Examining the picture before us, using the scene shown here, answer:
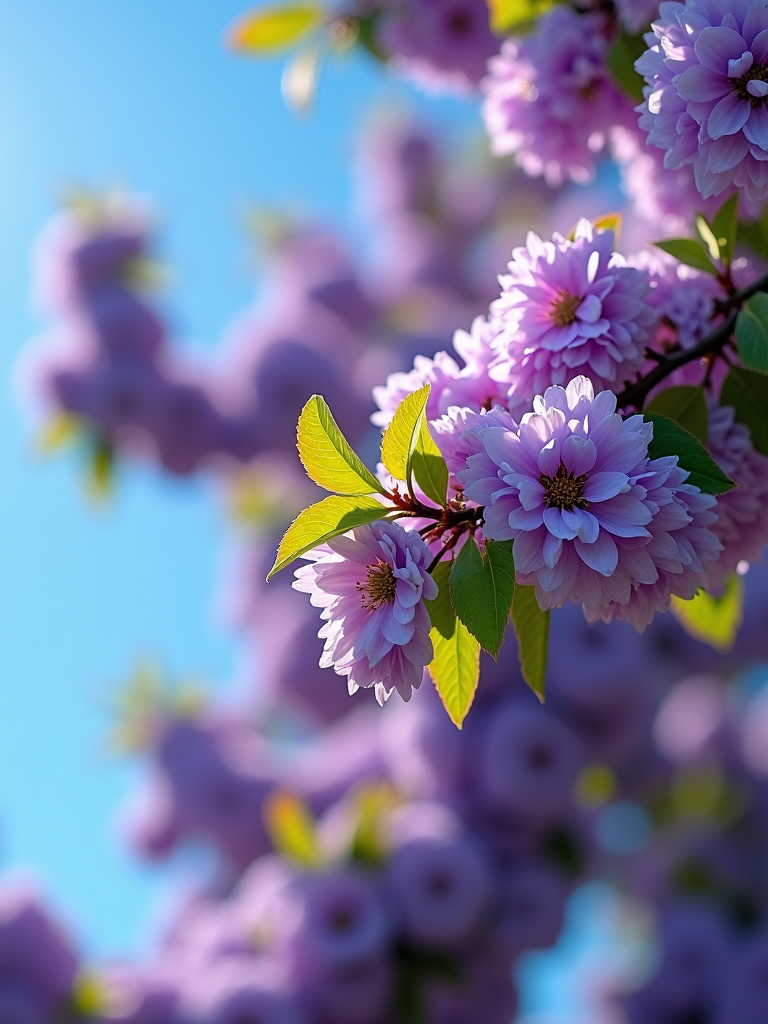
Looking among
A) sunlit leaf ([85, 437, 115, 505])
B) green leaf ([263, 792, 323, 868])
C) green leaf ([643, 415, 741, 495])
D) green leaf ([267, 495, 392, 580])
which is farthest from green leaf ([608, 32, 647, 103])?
sunlit leaf ([85, 437, 115, 505])

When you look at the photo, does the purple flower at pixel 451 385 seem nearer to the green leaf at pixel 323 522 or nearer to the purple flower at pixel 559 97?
the green leaf at pixel 323 522

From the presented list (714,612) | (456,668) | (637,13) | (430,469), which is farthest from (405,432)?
(637,13)

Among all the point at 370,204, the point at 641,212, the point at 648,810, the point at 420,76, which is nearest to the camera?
the point at 641,212

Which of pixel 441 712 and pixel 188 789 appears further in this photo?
pixel 188 789

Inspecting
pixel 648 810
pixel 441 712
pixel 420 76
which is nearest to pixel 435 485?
pixel 420 76

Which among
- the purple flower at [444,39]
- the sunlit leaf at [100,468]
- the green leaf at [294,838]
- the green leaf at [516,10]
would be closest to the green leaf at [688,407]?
the green leaf at [516,10]

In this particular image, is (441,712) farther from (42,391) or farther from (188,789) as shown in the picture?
(42,391)
